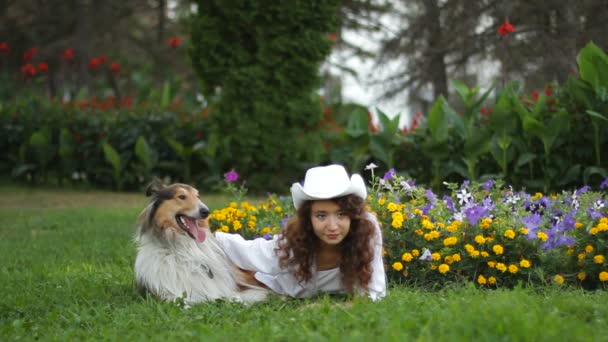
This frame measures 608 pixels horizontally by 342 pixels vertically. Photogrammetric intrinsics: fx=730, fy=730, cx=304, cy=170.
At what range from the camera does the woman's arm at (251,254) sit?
5160mm

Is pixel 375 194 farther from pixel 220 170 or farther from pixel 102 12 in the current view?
pixel 102 12

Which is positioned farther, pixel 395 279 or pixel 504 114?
pixel 504 114

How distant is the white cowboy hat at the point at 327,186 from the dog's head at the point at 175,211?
68cm

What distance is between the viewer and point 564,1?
12078mm

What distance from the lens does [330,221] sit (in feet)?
15.4

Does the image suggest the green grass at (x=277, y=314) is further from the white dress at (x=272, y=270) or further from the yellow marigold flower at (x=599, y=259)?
the yellow marigold flower at (x=599, y=259)

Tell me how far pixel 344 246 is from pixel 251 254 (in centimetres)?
69

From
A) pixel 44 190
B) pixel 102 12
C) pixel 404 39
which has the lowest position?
pixel 44 190

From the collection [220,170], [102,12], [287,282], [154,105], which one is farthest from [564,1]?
[102,12]

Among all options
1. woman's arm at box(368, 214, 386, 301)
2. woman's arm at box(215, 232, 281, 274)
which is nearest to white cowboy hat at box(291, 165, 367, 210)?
woman's arm at box(368, 214, 386, 301)

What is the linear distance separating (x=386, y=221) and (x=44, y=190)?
29.3 feet

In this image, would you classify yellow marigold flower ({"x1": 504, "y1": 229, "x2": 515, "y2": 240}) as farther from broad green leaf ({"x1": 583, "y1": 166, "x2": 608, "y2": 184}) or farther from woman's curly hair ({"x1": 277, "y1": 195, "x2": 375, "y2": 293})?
broad green leaf ({"x1": 583, "y1": 166, "x2": 608, "y2": 184})

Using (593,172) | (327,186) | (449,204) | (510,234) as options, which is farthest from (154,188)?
(593,172)

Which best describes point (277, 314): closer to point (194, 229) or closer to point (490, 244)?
point (194, 229)
